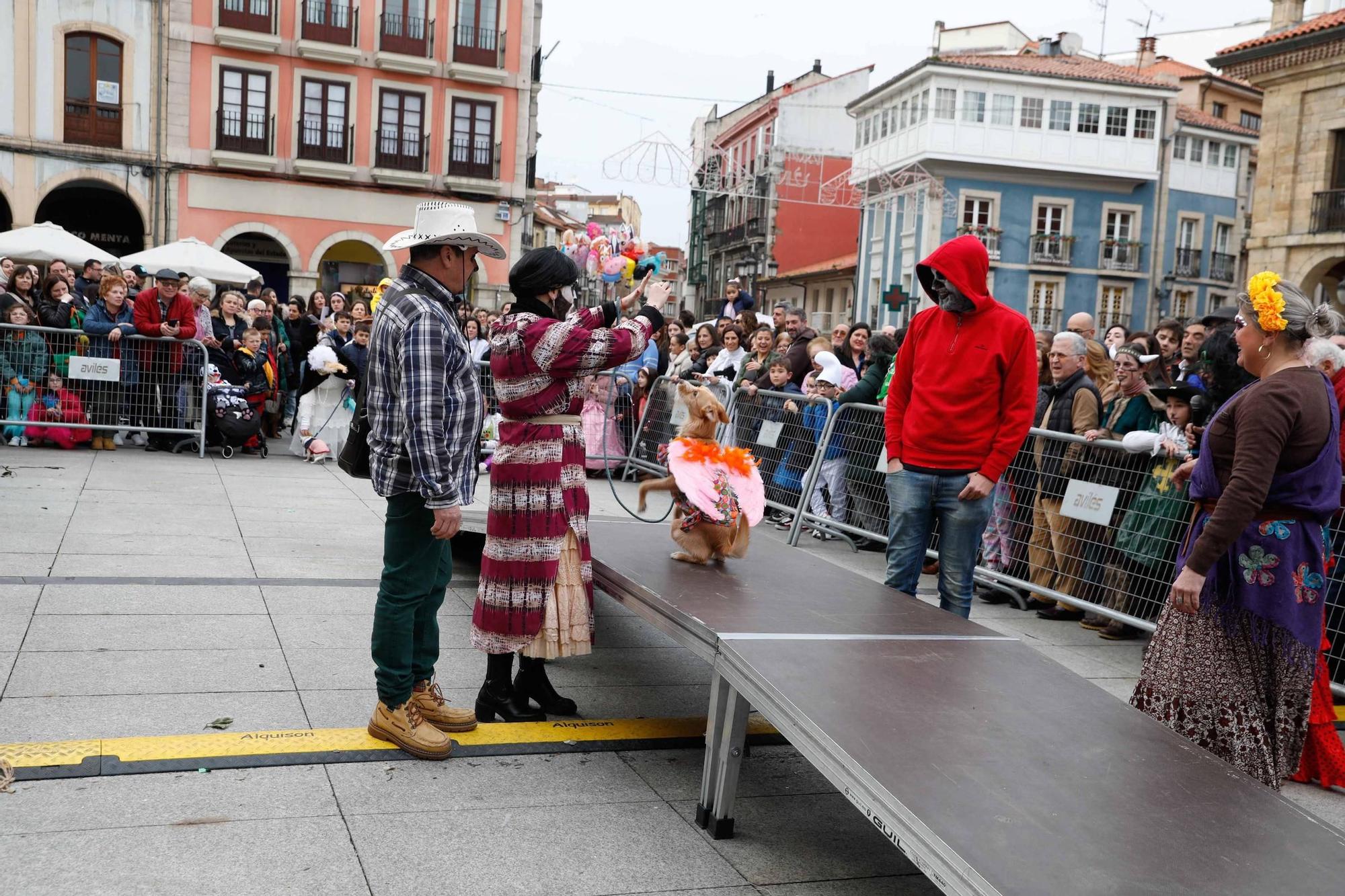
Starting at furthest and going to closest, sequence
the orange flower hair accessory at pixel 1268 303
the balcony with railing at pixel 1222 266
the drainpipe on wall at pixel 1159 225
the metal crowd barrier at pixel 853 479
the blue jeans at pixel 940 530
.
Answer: the balcony with railing at pixel 1222 266 < the drainpipe on wall at pixel 1159 225 < the metal crowd barrier at pixel 853 479 < the blue jeans at pixel 940 530 < the orange flower hair accessory at pixel 1268 303

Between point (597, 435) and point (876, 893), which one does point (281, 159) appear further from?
point (876, 893)

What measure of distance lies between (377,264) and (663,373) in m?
22.1

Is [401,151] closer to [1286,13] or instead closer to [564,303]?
[1286,13]

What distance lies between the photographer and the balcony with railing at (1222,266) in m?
44.5

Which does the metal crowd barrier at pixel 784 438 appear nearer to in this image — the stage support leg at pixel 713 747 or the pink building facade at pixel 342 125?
the stage support leg at pixel 713 747

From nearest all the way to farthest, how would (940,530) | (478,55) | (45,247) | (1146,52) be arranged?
1. (940,530)
2. (45,247)
3. (478,55)
4. (1146,52)

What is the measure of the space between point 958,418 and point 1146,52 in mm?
51557

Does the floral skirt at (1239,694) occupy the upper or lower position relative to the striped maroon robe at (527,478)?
lower

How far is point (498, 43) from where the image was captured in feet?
104

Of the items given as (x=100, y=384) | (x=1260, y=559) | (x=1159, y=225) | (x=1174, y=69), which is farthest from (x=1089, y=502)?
(x=1174, y=69)

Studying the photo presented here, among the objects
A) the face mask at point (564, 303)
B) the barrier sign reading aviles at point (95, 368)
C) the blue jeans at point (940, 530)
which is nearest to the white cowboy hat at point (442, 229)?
the face mask at point (564, 303)

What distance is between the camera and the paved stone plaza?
3.10 metres

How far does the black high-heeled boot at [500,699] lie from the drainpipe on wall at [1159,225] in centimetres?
4368

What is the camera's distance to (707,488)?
4535 mm
